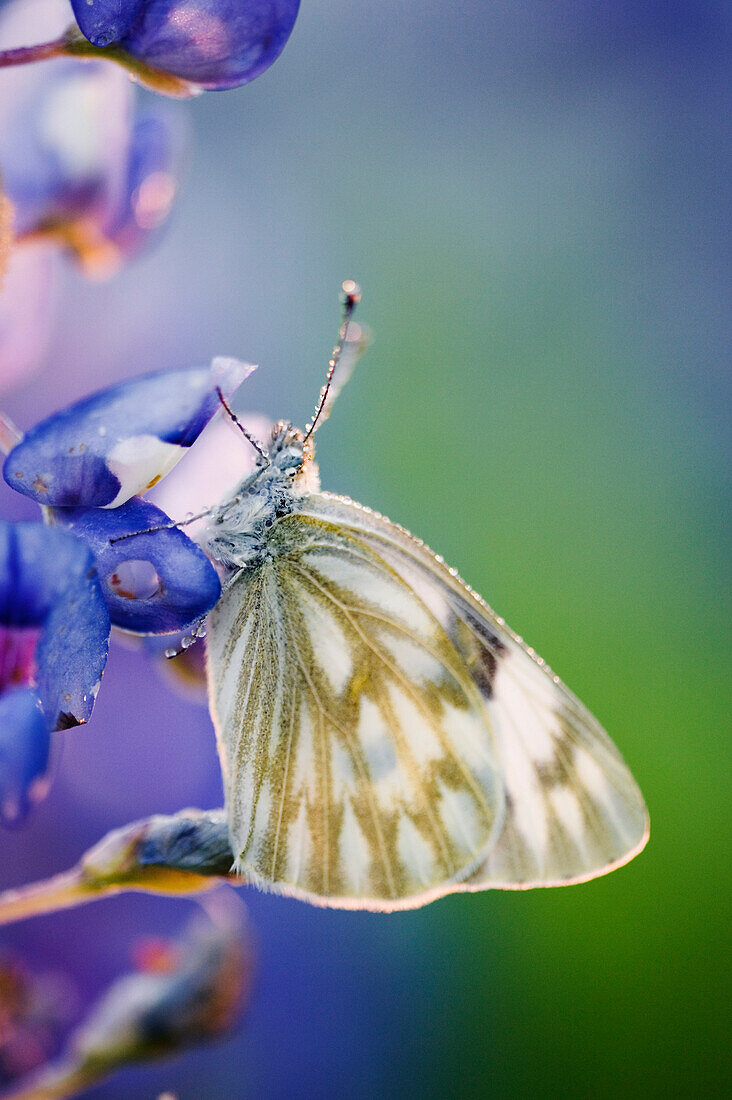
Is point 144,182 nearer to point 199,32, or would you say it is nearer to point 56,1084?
point 199,32

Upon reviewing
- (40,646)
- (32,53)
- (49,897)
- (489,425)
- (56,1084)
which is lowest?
(56,1084)

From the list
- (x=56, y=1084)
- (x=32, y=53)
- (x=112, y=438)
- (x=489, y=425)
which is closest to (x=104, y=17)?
(x=32, y=53)

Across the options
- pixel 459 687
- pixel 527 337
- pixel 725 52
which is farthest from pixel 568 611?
pixel 725 52

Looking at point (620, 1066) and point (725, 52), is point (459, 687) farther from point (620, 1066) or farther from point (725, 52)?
point (725, 52)

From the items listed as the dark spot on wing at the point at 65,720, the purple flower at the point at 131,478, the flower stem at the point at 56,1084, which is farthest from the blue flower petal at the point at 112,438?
the flower stem at the point at 56,1084

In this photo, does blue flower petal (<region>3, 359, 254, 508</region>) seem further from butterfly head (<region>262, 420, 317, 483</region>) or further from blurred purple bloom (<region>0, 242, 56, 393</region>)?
blurred purple bloom (<region>0, 242, 56, 393</region>)
